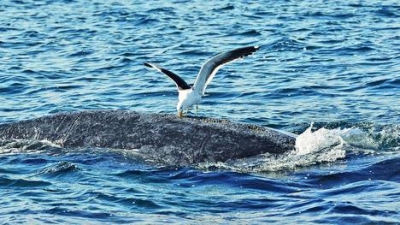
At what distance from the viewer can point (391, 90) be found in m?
18.7


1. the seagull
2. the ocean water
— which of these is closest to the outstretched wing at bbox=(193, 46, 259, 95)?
the seagull

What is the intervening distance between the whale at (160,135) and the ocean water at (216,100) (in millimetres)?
146

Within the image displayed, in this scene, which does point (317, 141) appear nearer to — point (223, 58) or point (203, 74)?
point (223, 58)

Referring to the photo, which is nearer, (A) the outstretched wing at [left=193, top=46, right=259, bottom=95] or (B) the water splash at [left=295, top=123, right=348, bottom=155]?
(B) the water splash at [left=295, top=123, right=348, bottom=155]

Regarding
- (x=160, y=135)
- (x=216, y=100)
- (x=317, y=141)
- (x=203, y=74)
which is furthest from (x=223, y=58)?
(x=216, y=100)

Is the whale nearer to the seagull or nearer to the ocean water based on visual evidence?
the ocean water

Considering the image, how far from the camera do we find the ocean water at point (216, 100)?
35.4 feet

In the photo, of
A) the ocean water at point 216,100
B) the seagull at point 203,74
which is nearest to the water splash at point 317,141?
the ocean water at point 216,100

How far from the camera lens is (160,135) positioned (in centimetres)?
1256

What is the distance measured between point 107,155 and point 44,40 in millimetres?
14000

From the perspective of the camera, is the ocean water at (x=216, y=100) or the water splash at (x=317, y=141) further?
the water splash at (x=317, y=141)

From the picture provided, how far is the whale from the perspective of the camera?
12.1 metres

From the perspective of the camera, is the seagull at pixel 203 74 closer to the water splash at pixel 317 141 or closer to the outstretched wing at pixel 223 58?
the outstretched wing at pixel 223 58

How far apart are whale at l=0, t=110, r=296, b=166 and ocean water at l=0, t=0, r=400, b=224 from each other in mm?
146
